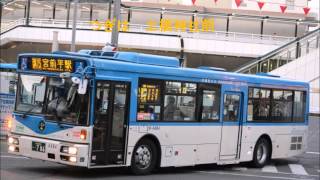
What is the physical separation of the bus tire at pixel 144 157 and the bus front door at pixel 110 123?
51cm

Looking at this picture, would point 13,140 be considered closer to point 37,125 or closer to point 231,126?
point 37,125

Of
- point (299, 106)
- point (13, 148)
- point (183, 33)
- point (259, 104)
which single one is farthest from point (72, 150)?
point (183, 33)

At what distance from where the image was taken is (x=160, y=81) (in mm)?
14359

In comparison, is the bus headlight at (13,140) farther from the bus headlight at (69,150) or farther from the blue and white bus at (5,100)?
the blue and white bus at (5,100)

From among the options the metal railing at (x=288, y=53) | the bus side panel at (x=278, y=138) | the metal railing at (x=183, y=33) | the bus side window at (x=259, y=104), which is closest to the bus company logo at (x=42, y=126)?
the bus side panel at (x=278, y=138)

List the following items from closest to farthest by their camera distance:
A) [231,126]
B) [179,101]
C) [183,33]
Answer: [179,101] → [231,126] → [183,33]

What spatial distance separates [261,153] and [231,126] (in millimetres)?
2091

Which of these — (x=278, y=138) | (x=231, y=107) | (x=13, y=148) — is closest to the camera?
(x=13, y=148)

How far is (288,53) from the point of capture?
41.2 metres

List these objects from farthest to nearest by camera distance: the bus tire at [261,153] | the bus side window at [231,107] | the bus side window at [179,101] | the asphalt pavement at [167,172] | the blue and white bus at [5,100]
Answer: the blue and white bus at [5,100] → the bus tire at [261,153] → the bus side window at [231,107] → the bus side window at [179,101] → the asphalt pavement at [167,172]

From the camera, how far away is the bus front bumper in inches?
488

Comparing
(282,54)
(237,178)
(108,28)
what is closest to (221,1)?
(108,28)

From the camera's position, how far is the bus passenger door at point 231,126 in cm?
1639

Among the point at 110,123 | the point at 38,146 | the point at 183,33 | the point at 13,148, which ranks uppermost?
the point at 183,33
